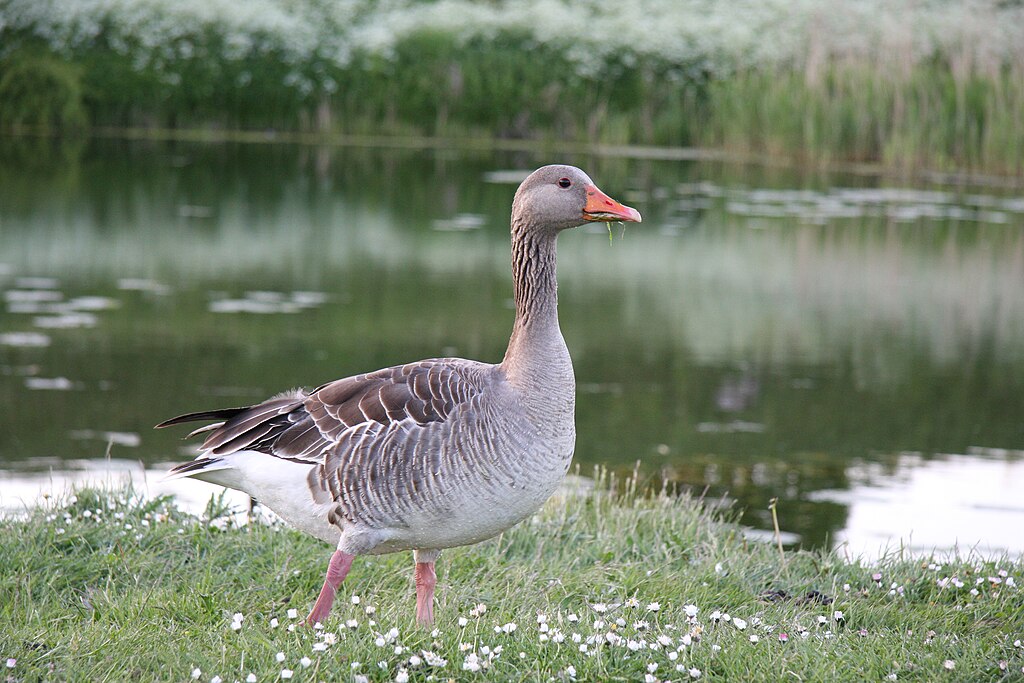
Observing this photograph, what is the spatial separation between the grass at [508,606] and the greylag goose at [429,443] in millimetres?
318

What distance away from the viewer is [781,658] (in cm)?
403

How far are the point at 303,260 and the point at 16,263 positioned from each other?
10.9ft

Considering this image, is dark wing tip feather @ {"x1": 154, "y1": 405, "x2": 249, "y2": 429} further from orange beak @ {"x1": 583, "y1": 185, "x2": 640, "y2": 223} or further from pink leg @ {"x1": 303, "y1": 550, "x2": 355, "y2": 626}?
orange beak @ {"x1": 583, "y1": 185, "x2": 640, "y2": 223}

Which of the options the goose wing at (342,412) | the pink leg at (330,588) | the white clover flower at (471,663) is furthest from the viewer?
the goose wing at (342,412)

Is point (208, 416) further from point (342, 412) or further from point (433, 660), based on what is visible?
point (433, 660)

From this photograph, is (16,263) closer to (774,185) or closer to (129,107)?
(774,185)

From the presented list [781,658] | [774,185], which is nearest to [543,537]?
[781,658]

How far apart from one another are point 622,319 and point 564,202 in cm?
788

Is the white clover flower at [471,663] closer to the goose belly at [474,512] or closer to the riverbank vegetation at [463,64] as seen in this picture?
the goose belly at [474,512]

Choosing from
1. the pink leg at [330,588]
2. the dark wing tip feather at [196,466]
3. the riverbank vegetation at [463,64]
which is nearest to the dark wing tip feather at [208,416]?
the dark wing tip feather at [196,466]

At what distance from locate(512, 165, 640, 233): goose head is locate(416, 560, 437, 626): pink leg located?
143 cm

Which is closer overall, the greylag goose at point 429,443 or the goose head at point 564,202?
the greylag goose at point 429,443

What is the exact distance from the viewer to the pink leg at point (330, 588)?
4.39 meters

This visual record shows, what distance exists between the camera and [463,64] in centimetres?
2764
